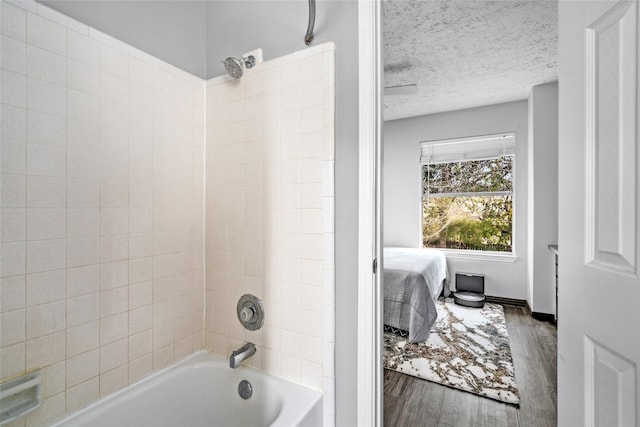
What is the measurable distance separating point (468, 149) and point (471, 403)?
3283mm

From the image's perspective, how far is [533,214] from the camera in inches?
137

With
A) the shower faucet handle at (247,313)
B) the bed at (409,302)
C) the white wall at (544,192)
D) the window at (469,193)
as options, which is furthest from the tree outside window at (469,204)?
the shower faucet handle at (247,313)

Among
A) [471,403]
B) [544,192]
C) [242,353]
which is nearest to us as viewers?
[242,353]

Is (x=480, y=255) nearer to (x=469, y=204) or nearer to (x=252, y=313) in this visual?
(x=469, y=204)

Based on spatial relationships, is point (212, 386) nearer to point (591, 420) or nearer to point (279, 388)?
point (279, 388)

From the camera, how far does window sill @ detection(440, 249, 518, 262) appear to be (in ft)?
13.1

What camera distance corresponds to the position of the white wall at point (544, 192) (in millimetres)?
3338

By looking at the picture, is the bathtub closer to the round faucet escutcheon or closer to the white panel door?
the round faucet escutcheon

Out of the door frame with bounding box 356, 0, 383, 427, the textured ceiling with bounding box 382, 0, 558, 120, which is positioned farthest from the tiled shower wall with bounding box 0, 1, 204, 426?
the textured ceiling with bounding box 382, 0, 558, 120

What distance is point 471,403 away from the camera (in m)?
1.92

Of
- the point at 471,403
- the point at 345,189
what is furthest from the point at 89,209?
the point at 471,403

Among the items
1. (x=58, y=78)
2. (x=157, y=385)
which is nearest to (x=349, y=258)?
(x=157, y=385)

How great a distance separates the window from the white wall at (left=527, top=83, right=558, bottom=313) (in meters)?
0.57

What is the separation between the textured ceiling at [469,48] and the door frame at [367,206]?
0.77 meters
